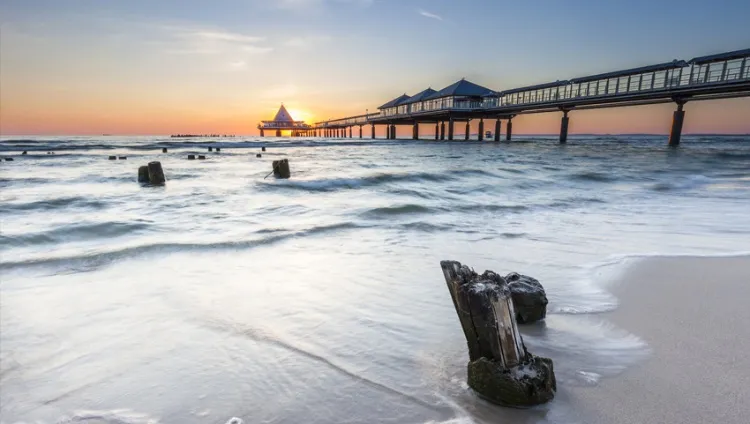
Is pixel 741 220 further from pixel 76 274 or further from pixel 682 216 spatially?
pixel 76 274

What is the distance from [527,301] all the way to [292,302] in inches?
78.3

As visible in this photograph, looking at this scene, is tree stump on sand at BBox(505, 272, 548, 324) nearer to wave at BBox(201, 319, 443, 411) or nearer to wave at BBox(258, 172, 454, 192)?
wave at BBox(201, 319, 443, 411)

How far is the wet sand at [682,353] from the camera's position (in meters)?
1.93

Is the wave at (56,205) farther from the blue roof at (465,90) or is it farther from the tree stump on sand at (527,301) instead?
the blue roof at (465,90)

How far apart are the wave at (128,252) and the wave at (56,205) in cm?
426

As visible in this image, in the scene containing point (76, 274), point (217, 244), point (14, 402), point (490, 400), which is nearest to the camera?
point (490, 400)

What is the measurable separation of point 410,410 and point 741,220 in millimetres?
8156

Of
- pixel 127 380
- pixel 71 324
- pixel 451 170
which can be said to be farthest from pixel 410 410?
pixel 451 170

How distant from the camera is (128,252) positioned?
17.0 feet

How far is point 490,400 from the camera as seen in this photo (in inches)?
78.5

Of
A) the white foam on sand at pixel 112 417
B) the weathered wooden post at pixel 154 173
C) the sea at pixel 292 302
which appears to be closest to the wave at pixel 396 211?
the sea at pixel 292 302

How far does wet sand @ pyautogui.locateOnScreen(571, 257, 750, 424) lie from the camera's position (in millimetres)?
1929

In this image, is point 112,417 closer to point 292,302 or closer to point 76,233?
point 292,302

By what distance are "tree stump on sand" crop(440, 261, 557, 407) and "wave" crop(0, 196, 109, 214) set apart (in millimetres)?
9315
